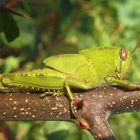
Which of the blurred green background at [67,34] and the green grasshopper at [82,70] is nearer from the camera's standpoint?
the green grasshopper at [82,70]

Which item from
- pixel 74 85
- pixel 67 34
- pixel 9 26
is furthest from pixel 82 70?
pixel 67 34

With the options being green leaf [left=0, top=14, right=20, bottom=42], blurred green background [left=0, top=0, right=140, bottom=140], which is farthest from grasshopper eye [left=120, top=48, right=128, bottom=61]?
blurred green background [left=0, top=0, right=140, bottom=140]

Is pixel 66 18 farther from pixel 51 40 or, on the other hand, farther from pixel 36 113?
pixel 36 113

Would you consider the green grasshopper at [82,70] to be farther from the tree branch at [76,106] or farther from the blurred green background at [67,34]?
the blurred green background at [67,34]

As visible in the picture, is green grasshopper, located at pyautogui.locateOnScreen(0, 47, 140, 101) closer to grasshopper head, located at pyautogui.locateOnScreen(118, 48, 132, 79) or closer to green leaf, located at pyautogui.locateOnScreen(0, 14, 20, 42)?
grasshopper head, located at pyautogui.locateOnScreen(118, 48, 132, 79)

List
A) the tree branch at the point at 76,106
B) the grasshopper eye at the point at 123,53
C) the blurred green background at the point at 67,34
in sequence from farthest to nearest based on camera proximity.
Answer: the blurred green background at the point at 67,34 < the grasshopper eye at the point at 123,53 < the tree branch at the point at 76,106

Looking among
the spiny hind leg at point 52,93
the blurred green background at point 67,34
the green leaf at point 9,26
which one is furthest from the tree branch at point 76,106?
the blurred green background at point 67,34
